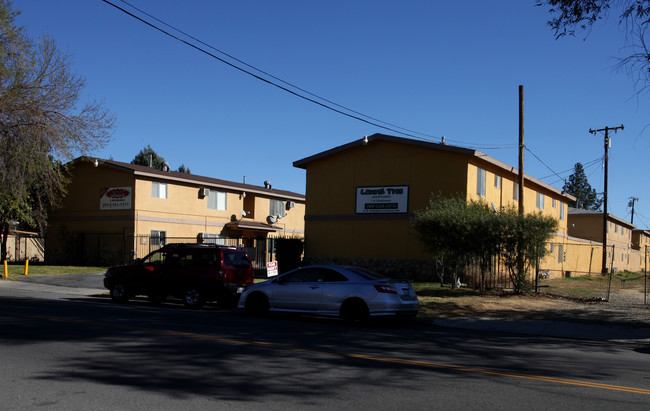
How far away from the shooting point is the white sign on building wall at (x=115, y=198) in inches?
1394

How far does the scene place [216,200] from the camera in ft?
134

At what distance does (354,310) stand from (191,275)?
588cm

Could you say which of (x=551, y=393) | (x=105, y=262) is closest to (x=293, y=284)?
(x=551, y=393)

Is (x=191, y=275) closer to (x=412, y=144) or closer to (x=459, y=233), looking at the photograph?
(x=459, y=233)

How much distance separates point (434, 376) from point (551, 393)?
151 centimetres

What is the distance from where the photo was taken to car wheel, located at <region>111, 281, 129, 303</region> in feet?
61.6

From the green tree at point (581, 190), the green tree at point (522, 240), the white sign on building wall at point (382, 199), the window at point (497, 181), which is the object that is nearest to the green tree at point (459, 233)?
the green tree at point (522, 240)

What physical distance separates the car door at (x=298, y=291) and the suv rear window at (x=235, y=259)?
272cm

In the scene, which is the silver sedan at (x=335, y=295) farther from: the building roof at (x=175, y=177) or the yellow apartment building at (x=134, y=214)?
the building roof at (x=175, y=177)

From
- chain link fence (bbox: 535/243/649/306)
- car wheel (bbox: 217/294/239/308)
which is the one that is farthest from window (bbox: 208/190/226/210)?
car wheel (bbox: 217/294/239/308)

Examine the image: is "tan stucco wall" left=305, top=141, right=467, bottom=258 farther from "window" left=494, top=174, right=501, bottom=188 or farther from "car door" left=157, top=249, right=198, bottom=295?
"car door" left=157, top=249, right=198, bottom=295

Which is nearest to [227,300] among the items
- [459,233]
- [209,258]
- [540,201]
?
[209,258]

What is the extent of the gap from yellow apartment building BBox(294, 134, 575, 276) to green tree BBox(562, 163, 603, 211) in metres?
83.6

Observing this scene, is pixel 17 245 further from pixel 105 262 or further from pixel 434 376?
pixel 434 376
